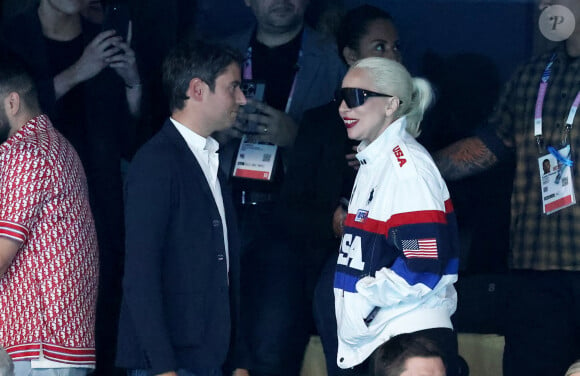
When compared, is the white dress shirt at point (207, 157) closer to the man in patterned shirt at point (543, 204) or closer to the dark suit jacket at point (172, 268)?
the dark suit jacket at point (172, 268)

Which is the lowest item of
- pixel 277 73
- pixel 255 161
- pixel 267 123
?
pixel 255 161

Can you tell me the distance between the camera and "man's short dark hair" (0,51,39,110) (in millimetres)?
3805

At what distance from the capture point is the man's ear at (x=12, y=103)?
3.82 m

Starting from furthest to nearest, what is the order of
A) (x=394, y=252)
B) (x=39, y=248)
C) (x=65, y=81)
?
(x=65, y=81)
(x=39, y=248)
(x=394, y=252)

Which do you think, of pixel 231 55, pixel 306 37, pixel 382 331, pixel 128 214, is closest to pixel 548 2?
pixel 306 37

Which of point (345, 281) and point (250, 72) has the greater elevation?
point (250, 72)

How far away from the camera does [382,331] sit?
3.49 m

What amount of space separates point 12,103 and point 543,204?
6.41 ft

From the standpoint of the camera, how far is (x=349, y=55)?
4562 millimetres

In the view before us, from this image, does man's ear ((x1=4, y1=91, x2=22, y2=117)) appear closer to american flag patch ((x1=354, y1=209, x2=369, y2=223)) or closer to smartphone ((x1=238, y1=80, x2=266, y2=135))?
smartphone ((x1=238, y1=80, x2=266, y2=135))

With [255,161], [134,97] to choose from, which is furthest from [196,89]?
[134,97]

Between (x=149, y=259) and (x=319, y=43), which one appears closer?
(x=149, y=259)

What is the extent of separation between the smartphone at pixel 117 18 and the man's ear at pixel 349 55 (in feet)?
3.11

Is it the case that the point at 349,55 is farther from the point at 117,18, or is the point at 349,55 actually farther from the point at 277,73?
the point at 117,18
